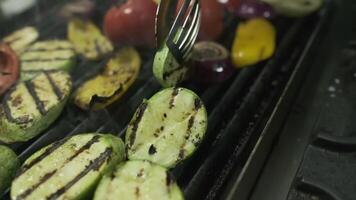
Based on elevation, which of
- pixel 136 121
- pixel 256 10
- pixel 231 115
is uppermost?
pixel 136 121

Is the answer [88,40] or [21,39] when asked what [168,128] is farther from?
[21,39]

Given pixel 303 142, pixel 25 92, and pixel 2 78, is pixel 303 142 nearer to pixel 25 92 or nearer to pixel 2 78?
pixel 25 92

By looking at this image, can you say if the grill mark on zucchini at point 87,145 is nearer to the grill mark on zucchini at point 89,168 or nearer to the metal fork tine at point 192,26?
the grill mark on zucchini at point 89,168

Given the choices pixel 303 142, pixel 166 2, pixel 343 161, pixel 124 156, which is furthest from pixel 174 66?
pixel 343 161

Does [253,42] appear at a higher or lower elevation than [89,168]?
lower

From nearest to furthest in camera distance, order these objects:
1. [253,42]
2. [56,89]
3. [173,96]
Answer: [173,96], [56,89], [253,42]

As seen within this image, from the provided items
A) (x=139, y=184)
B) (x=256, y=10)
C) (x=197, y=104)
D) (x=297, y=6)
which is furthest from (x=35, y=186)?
(x=297, y=6)

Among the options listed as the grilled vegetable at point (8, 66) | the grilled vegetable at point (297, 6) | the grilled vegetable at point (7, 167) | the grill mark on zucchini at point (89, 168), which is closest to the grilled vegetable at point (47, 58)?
the grilled vegetable at point (8, 66)
